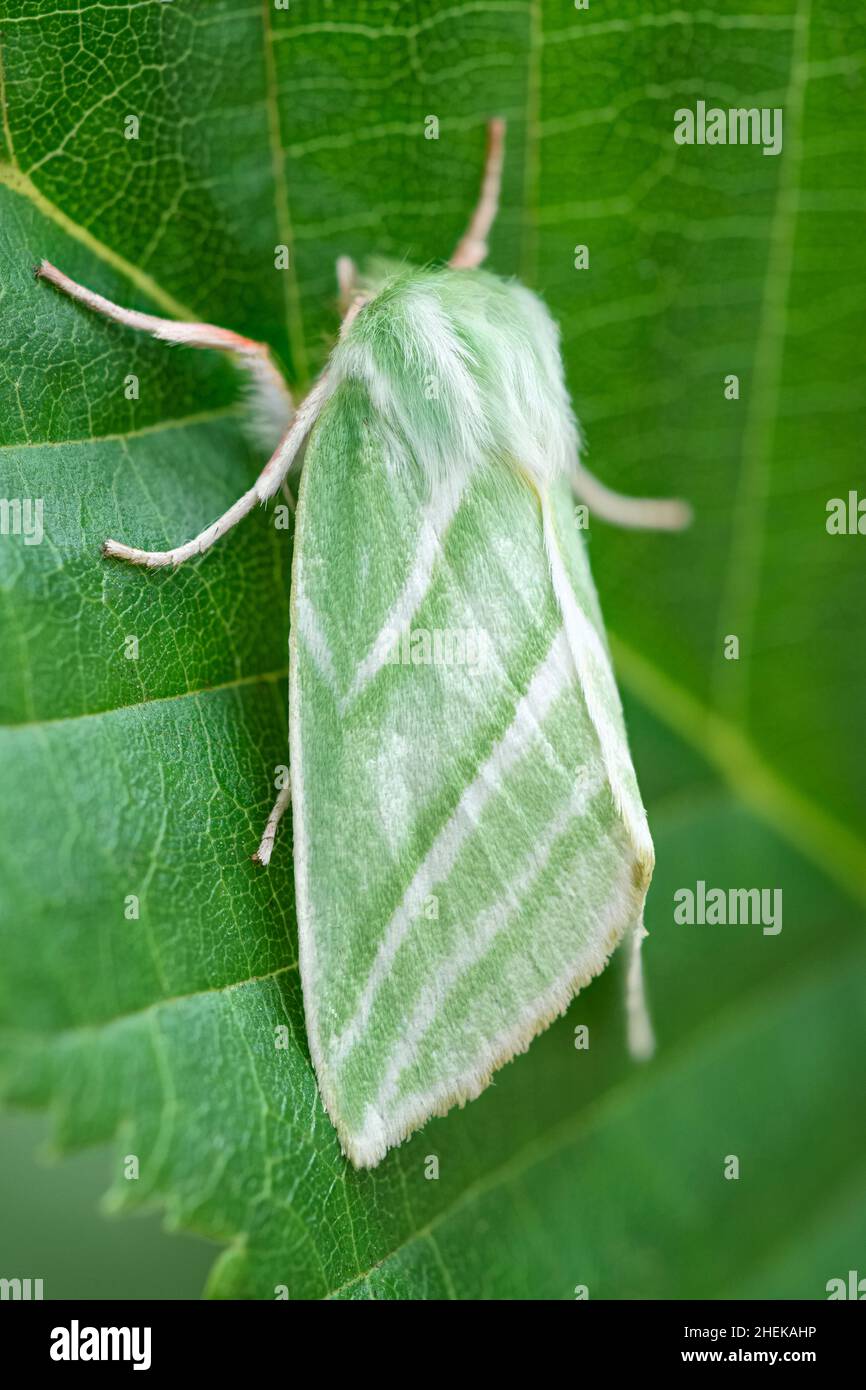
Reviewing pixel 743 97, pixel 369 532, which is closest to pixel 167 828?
pixel 369 532

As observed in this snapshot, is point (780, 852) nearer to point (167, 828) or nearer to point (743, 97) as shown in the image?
point (167, 828)

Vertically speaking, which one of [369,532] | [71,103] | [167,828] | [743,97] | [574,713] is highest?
[743,97]

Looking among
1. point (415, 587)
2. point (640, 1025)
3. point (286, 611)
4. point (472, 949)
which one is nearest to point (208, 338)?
point (286, 611)

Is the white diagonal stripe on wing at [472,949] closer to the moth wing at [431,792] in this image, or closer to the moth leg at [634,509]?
the moth wing at [431,792]

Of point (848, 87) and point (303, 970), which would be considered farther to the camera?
point (848, 87)

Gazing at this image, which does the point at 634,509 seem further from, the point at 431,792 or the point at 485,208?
the point at 431,792
